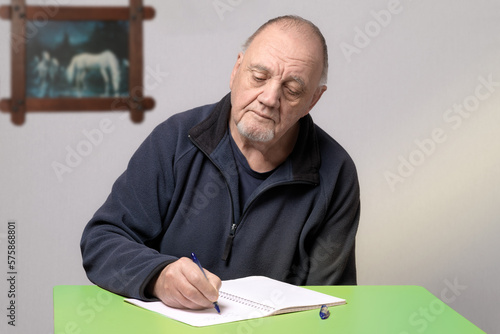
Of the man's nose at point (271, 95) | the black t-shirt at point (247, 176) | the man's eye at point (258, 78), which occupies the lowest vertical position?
the black t-shirt at point (247, 176)

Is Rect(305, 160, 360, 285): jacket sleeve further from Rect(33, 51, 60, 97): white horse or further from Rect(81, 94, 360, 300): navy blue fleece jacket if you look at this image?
Rect(33, 51, 60, 97): white horse

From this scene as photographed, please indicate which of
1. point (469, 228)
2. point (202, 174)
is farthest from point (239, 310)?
point (469, 228)

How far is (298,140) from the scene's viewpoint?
7.04 ft

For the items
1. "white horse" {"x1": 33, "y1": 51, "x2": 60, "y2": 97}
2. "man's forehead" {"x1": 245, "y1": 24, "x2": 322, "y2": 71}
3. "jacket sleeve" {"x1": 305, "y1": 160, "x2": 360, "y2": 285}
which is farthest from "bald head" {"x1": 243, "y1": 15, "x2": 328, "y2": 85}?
"white horse" {"x1": 33, "y1": 51, "x2": 60, "y2": 97}

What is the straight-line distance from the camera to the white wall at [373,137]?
3109 millimetres

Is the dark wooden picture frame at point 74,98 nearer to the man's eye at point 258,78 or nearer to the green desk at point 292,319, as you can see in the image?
the man's eye at point 258,78

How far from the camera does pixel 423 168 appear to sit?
3.30 metres

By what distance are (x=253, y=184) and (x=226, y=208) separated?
0.12m

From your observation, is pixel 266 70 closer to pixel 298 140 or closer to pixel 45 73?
pixel 298 140

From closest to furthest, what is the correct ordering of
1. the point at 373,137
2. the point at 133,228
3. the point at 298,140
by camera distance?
the point at 133,228
the point at 298,140
the point at 373,137

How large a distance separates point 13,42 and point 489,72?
2.28m

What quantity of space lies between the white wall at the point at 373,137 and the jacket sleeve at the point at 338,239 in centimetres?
110

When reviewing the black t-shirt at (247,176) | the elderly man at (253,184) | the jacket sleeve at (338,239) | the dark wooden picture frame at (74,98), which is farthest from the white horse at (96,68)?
the jacket sleeve at (338,239)

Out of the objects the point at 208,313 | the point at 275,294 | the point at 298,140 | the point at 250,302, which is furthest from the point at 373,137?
the point at 208,313
